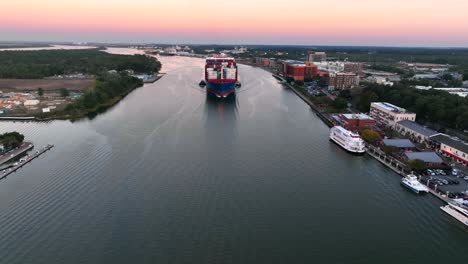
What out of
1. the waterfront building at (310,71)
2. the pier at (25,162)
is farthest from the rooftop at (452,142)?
the waterfront building at (310,71)

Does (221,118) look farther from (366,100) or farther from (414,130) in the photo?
(414,130)

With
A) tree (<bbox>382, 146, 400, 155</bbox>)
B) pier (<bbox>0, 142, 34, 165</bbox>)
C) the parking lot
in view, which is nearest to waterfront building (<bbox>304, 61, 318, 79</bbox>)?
tree (<bbox>382, 146, 400, 155</bbox>)

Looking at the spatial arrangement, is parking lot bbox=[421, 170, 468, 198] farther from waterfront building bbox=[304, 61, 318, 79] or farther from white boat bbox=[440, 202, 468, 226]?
waterfront building bbox=[304, 61, 318, 79]

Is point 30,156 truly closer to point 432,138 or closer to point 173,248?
point 173,248

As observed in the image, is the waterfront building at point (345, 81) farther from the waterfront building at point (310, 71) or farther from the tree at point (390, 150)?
the tree at point (390, 150)

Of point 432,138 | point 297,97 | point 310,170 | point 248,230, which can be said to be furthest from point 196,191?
point 297,97

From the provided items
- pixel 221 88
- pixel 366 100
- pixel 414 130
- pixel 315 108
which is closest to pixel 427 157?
pixel 414 130

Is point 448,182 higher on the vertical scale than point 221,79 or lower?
lower
